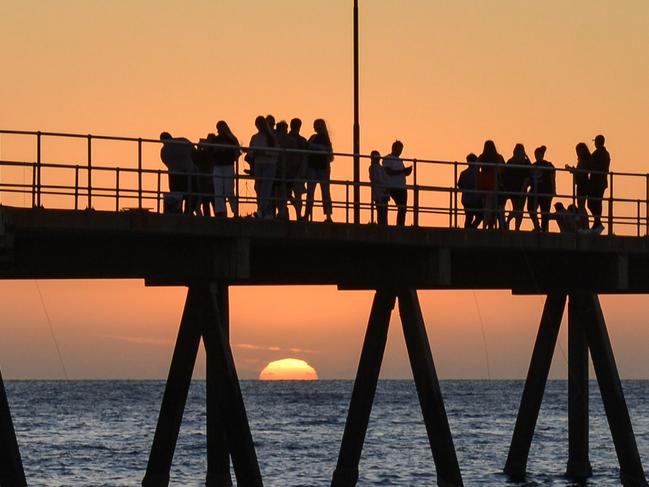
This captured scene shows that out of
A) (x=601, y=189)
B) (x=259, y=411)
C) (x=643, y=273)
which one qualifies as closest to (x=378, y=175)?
(x=601, y=189)

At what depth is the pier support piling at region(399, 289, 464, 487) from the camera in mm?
34844

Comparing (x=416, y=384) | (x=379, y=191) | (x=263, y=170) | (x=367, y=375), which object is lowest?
(x=416, y=384)

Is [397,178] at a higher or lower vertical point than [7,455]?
higher

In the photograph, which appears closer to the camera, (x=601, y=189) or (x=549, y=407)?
(x=601, y=189)

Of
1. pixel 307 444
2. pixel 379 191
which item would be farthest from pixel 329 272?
pixel 307 444

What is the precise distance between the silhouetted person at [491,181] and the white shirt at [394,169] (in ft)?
5.05

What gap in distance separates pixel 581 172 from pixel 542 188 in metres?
0.79

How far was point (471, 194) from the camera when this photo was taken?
122 feet

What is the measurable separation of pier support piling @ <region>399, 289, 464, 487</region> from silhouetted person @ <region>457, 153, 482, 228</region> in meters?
2.61

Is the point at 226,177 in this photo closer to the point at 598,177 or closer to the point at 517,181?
the point at 517,181

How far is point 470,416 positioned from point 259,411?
18282 mm

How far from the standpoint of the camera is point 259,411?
389ft

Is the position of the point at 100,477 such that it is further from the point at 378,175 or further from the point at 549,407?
the point at 549,407

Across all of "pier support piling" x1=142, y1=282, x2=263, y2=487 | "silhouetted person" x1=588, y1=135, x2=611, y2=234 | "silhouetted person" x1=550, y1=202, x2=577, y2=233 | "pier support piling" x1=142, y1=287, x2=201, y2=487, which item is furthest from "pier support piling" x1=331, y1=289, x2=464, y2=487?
"silhouetted person" x1=588, y1=135, x2=611, y2=234
